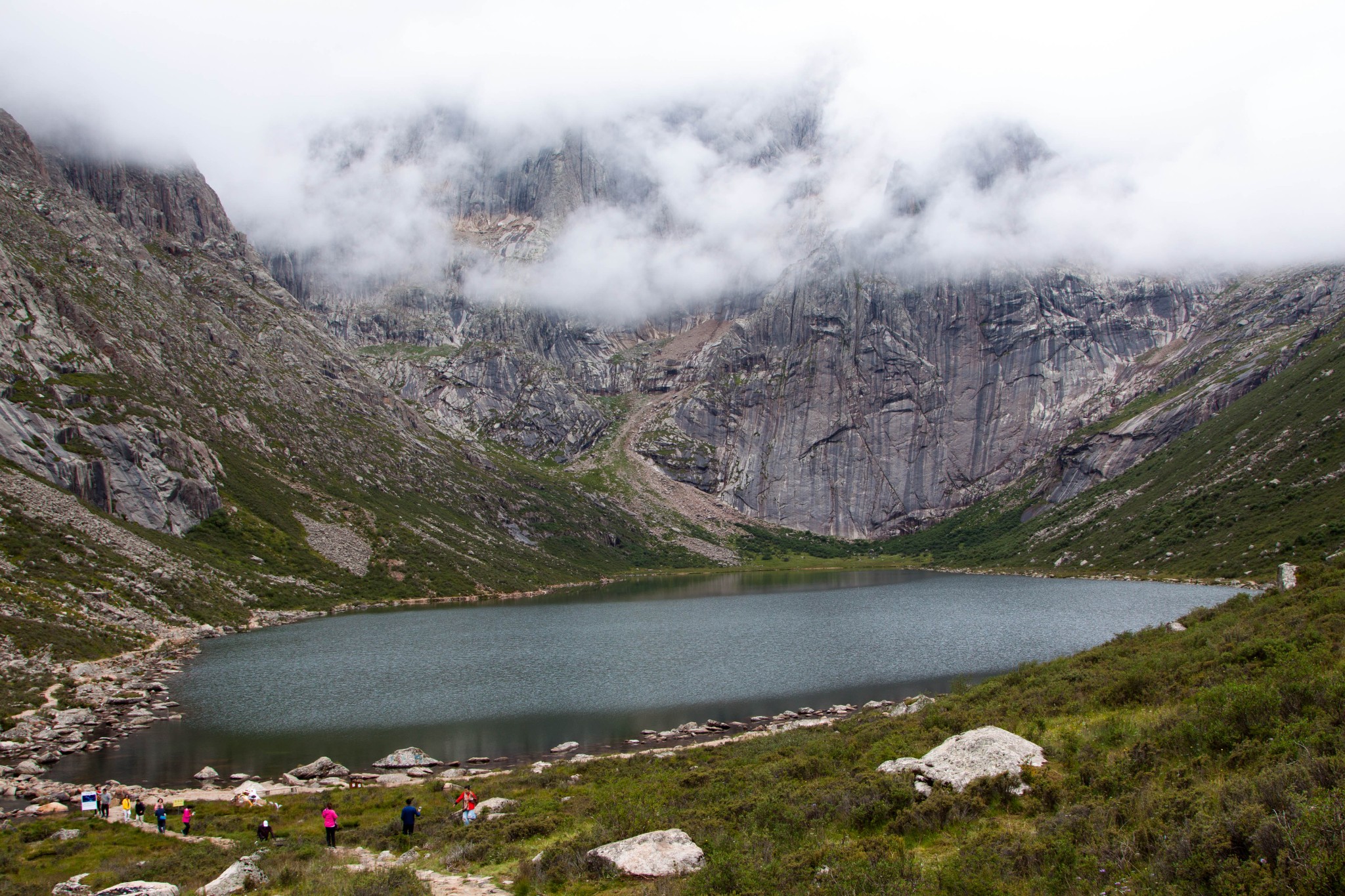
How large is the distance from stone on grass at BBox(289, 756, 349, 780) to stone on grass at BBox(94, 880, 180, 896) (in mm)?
21819

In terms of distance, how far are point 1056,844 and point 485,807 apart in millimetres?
20161

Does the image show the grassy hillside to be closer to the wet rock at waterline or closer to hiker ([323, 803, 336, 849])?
hiker ([323, 803, 336, 849])

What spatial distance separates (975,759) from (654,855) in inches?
322

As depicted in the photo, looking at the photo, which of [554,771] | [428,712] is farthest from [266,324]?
[554,771]

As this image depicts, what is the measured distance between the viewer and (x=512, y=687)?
5784 centimetres

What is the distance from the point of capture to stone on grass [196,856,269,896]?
17281 millimetres

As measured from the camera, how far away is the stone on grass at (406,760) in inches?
1543

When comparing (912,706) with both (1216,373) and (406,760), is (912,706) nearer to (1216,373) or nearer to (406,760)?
(406,760)

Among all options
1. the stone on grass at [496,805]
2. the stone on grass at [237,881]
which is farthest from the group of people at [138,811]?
the stone on grass at [496,805]

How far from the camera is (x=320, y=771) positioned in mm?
37688

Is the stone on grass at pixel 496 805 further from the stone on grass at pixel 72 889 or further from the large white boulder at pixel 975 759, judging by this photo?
the large white boulder at pixel 975 759

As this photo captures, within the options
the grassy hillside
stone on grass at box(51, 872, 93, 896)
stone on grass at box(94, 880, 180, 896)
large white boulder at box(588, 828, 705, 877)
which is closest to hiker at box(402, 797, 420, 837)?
the grassy hillside

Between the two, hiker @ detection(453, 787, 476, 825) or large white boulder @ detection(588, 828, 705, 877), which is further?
hiker @ detection(453, 787, 476, 825)

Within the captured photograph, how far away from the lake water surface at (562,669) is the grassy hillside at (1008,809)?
14751mm
